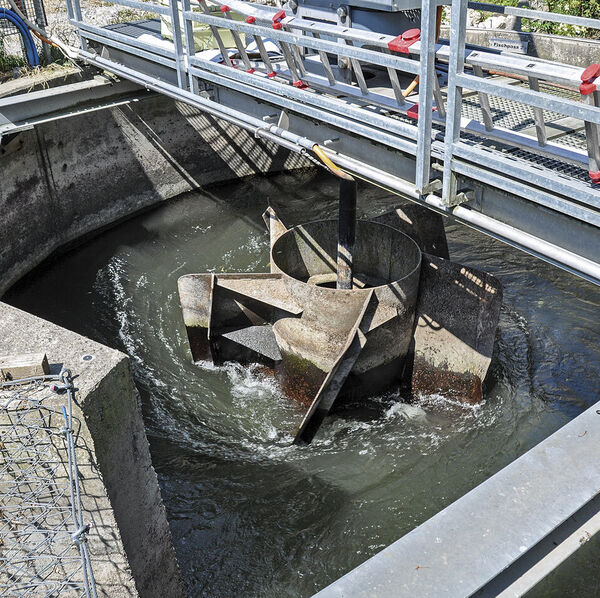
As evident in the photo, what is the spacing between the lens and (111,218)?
1181 cm

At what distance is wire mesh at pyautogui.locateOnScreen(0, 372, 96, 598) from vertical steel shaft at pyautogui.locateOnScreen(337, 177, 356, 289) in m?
4.12

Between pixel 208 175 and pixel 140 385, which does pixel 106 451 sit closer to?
pixel 140 385

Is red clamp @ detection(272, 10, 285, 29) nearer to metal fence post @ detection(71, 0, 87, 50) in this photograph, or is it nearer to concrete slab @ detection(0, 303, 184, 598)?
concrete slab @ detection(0, 303, 184, 598)

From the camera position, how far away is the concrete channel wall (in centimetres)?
382

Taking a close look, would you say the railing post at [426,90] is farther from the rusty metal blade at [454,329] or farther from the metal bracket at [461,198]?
the rusty metal blade at [454,329]

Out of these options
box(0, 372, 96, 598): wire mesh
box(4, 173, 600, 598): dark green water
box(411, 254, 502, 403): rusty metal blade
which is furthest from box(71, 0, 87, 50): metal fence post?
box(0, 372, 96, 598): wire mesh

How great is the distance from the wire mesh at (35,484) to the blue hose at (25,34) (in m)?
9.08

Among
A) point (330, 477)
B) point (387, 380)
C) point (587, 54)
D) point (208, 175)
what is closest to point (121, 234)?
point (208, 175)

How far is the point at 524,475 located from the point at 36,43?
480 inches

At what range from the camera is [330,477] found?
670 centimetres

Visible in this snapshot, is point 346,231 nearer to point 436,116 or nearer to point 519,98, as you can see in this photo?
point 436,116

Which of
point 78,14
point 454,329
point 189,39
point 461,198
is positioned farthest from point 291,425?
point 78,14

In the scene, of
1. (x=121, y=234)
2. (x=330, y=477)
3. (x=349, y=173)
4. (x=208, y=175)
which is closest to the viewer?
(x=349, y=173)

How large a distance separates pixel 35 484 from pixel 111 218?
28.4 feet
